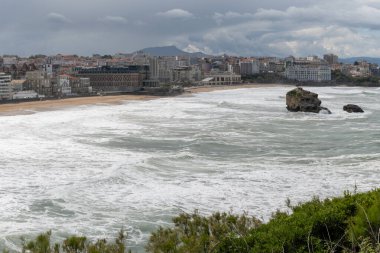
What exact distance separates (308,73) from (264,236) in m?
146

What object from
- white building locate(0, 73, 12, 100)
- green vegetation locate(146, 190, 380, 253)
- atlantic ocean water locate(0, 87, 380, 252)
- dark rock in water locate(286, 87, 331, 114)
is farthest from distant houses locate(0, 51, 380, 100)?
green vegetation locate(146, 190, 380, 253)

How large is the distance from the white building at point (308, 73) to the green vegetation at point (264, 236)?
143 metres

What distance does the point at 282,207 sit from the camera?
13.8 m

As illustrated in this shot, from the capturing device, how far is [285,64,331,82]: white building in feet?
485

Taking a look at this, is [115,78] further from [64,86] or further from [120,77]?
[64,86]

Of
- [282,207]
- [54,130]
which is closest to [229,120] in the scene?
[54,130]

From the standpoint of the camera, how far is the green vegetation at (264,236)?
21.7 ft

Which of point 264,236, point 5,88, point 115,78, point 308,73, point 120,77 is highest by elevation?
point 120,77

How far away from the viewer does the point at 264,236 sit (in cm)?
697

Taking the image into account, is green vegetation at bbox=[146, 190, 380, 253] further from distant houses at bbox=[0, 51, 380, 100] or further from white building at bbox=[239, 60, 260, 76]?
white building at bbox=[239, 60, 260, 76]

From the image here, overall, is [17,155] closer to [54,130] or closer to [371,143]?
[54,130]

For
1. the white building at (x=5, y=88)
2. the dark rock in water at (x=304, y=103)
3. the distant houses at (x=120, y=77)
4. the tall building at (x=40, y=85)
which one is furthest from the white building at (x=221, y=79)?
the dark rock in water at (x=304, y=103)

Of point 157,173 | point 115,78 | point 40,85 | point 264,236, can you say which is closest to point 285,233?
point 264,236

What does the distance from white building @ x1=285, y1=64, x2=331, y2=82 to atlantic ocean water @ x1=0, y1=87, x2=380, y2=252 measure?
11894 cm
